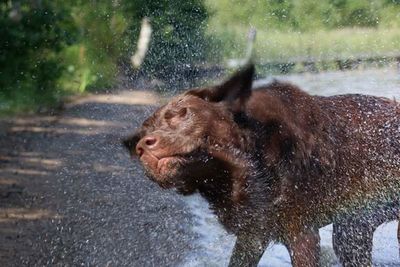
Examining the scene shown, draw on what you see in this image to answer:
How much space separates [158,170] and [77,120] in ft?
23.5

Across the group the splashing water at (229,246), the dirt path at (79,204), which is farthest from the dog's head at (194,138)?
the dirt path at (79,204)

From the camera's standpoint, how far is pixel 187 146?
424 cm

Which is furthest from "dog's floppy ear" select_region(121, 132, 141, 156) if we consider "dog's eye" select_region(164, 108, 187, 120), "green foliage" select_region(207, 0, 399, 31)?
"green foliage" select_region(207, 0, 399, 31)

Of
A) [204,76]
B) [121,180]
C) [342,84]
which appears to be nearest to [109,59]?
[204,76]

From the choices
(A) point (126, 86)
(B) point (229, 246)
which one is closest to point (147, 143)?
(B) point (229, 246)

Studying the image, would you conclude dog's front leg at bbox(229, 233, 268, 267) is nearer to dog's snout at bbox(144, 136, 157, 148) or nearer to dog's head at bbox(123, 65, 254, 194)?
dog's head at bbox(123, 65, 254, 194)

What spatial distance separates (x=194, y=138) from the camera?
14.0ft

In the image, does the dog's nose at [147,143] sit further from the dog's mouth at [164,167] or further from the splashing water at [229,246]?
the splashing water at [229,246]

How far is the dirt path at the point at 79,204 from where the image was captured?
19.5 feet

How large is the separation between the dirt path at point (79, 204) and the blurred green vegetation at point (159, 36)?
1.12 meters

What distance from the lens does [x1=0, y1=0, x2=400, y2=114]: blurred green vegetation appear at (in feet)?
36.7

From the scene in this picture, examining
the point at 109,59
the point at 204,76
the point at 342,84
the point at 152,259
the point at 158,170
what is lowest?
the point at 109,59

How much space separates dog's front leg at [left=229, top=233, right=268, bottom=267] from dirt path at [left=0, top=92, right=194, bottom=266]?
3.64 ft

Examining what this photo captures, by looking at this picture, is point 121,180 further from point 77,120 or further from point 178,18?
point 178,18
